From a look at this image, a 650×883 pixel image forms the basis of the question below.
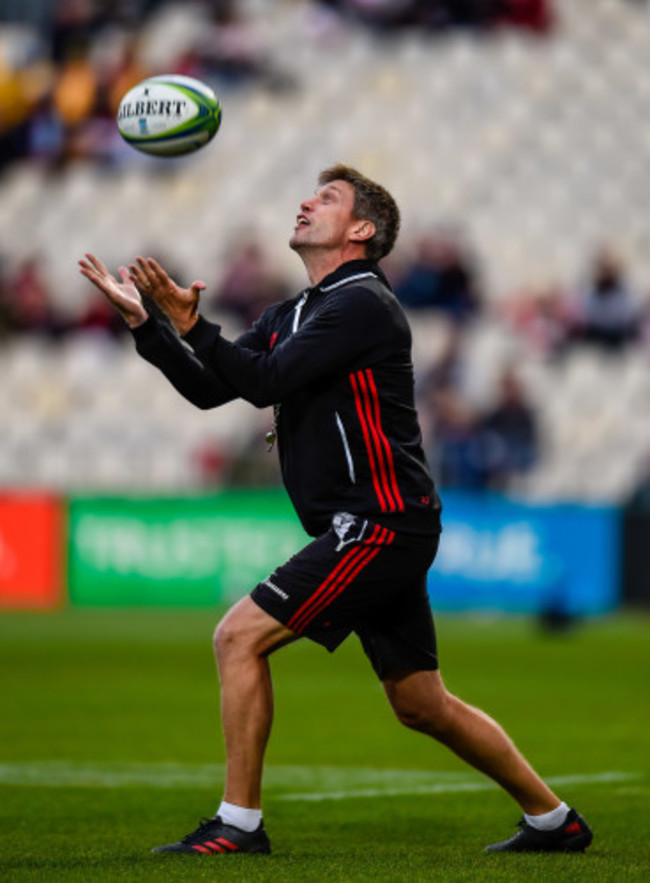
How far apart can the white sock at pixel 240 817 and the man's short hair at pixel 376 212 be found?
182 cm

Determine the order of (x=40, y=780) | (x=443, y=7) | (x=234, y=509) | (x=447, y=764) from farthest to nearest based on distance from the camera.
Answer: (x=443, y=7), (x=234, y=509), (x=447, y=764), (x=40, y=780)

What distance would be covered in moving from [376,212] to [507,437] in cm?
1370

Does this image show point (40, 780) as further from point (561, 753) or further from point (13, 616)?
point (13, 616)

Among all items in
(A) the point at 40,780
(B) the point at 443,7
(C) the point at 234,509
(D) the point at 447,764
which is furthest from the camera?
(B) the point at 443,7

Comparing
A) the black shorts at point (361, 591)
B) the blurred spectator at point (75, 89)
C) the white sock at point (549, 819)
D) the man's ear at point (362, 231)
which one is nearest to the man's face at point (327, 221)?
the man's ear at point (362, 231)

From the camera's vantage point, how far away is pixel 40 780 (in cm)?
772

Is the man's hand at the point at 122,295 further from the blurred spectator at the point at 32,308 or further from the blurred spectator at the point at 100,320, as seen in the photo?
the blurred spectator at the point at 32,308

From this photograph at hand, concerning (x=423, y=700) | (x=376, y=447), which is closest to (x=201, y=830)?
(x=423, y=700)

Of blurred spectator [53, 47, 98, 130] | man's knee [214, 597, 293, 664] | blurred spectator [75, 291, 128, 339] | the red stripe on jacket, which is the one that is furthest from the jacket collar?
blurred spectator [53, 47, 98, 130]

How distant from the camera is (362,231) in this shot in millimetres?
6020

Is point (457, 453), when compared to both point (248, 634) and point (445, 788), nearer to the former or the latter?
point (445, 788)

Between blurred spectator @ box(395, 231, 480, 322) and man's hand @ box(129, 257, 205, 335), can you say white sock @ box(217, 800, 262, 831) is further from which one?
blurred spectator @ box(395, 231, 480, 322)

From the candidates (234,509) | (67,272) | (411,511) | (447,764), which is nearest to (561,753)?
(447,764)

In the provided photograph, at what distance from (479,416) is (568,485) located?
143 cm
